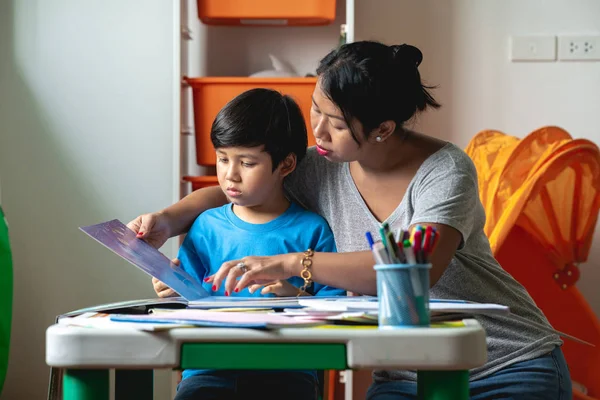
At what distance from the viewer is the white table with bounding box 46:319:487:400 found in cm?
77

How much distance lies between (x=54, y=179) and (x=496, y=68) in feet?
5.29

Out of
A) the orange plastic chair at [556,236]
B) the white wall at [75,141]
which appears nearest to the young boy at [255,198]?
the orange plastic chair at [556,236]

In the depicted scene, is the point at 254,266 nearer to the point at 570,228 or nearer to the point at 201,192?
the point at 201,192

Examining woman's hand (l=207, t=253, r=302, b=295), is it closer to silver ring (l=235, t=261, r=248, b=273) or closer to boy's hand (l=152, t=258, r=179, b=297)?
silver ring (l=235, t=261, r=248, b=273)

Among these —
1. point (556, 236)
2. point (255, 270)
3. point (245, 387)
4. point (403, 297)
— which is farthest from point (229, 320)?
point (556, 236)

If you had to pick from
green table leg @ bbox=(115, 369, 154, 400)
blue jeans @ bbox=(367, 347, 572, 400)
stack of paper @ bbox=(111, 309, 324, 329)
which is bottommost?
blue jeans @ bbox=(367, 347, 572, 400)

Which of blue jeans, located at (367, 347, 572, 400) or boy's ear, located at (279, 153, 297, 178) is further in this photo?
boy's ear, located at (279, 153, 297, 178)

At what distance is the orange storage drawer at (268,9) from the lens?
2438mm

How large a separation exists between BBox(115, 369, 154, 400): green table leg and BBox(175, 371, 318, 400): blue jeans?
5cm

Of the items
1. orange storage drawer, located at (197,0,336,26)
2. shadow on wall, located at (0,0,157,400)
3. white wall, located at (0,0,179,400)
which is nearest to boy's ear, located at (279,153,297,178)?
orange storage drawer, located at (197,0,336,26)

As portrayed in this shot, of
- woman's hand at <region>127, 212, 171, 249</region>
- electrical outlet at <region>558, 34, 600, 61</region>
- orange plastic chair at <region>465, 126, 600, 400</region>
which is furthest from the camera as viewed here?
electrical outlet at <region>558, 34, 600, 61</region>

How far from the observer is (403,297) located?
31.7 inches

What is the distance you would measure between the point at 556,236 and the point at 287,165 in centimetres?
96

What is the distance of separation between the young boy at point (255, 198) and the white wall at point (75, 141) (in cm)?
127
